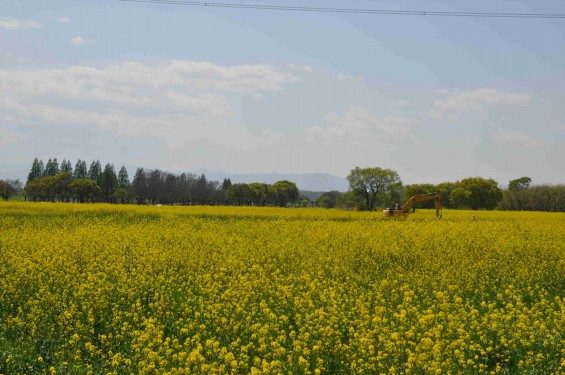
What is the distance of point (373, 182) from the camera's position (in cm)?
9619

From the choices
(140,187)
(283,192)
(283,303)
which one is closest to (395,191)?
(283,192)

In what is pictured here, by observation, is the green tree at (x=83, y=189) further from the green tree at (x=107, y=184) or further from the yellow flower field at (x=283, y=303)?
the yellow flower field at (x=283, y=303)

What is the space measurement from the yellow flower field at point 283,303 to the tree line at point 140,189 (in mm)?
111824

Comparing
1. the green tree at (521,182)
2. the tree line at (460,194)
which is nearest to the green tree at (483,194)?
the tree line at (460,194)

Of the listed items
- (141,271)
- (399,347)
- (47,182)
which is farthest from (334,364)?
(47,182)

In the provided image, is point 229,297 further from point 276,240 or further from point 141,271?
point 276,240

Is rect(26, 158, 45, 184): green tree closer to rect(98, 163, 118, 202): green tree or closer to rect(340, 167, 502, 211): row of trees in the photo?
rect(98, 163, 118, 202): green tree

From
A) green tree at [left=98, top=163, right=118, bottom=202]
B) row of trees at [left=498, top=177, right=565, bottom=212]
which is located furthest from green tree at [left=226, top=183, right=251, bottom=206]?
row of trees at [left=498, top=177, right=565, bottom=212]

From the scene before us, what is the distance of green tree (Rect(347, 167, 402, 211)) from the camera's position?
95.6 m

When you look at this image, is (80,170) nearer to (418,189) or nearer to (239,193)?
(239,193)

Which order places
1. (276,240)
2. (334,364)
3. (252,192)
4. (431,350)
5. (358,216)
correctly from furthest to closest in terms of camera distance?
(252,192) → (358,216) → (276,240) → (334,364) → (431,350)

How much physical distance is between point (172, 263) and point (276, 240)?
20.7ft

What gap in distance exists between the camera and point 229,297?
1155 centimetres

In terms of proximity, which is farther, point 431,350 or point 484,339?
point 484,339
